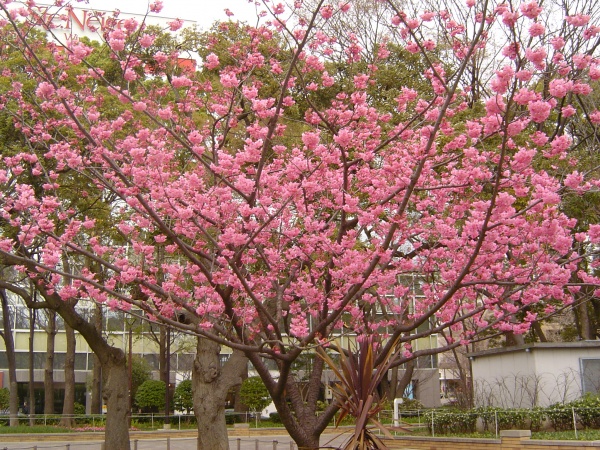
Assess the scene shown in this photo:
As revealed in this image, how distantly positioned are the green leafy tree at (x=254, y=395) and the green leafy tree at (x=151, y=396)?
12.2 ft

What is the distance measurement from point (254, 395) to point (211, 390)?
13997mm

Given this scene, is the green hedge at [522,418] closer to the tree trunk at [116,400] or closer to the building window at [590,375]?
the building window at [590,375]

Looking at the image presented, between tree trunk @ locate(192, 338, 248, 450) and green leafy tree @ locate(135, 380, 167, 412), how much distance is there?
16.0 meters

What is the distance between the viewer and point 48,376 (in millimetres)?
25891

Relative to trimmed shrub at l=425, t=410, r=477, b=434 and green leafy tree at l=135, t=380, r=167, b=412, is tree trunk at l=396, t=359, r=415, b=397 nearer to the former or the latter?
green leafy tree at l=135, t=380, r=167, b=412

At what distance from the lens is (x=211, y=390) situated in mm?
12625

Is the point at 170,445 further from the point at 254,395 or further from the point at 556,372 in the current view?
the point at 556,372

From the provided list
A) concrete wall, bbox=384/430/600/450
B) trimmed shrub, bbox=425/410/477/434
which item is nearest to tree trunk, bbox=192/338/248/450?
concrete wall, bbox=384/430/600/450

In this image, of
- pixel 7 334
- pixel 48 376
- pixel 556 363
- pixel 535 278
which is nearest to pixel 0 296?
pixel 7 334

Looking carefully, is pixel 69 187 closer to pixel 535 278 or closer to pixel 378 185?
pixel 378 185

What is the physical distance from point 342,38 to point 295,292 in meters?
8.14

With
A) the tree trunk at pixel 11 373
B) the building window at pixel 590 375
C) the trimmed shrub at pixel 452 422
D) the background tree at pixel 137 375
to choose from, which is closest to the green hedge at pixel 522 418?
the trimmed shrub at pixel 452 422

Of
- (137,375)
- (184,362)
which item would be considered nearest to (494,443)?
(137,375)

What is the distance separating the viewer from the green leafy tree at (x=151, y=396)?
1095 inches
